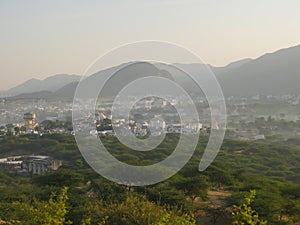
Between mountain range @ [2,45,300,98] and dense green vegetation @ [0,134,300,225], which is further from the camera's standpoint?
mountain range @ [2,45,300,98]

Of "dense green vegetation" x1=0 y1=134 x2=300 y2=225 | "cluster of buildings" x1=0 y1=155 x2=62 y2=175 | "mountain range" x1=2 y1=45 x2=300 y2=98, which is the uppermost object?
"mountain range" x1=2 y1=45 x2=300 y2=98

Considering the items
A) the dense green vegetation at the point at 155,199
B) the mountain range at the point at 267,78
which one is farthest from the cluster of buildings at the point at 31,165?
the mountain range at the point at 267,78

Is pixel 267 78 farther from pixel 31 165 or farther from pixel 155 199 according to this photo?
pixel 155 199

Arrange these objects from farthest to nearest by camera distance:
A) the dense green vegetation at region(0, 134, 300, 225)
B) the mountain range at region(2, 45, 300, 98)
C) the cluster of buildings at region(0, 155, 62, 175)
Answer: the mountain range at region(2, 45, 300, 98) < the cluster of buildings at region(0, 155, 62, 175) < the dense green vegetation at region(0, 134, 300, 225)

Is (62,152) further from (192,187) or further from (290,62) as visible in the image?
(290,62)

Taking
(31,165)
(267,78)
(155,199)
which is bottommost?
(31,165)

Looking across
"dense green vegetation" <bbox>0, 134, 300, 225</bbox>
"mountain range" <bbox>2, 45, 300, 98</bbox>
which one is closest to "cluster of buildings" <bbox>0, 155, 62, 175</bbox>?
"dense green vegetation" <bbox>0, 134, 300, 225</bbox>

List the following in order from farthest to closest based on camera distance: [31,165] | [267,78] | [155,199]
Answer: [267,78] < [31,165] < [155,199]

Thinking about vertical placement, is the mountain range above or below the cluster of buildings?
above

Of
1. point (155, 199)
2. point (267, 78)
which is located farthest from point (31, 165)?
point (267, 78)

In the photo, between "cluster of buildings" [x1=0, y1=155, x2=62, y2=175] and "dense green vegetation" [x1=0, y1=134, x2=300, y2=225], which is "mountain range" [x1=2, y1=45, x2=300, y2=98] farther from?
"dense green vegetation" [x1=0, y1=134, x2=300, y2=225]

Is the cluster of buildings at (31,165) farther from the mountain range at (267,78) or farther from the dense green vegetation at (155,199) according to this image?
the mountain range at (267,78)

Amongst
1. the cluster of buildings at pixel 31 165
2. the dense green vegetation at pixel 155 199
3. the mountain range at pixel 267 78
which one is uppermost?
the mountain range at pixel 267 78
